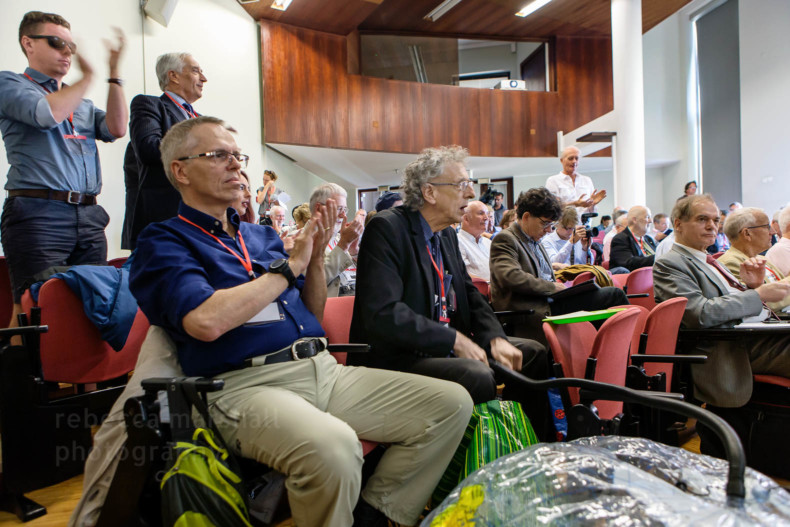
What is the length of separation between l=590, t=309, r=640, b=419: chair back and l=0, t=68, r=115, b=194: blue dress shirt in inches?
80.0

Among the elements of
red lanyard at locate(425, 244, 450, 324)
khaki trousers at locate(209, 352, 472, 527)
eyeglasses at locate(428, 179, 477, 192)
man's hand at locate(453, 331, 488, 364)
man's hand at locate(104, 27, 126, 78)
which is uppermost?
man's hand at locate(104, 27, 126, 78)

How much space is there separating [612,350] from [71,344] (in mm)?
1814

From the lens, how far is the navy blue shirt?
3.76ft

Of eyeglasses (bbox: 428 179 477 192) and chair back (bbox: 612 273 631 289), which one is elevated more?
eyeglasses (bbox: 428 179 477 192)

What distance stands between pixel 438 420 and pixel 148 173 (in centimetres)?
143

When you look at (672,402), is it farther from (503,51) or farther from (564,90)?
(503,51)

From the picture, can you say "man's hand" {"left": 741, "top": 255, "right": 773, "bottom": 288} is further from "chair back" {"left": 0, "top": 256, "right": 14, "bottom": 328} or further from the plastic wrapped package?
"chair back" {"left": 0, "top": 256, "right": 14, "bottom": 328}

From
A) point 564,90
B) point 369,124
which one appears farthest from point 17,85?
point 564,90

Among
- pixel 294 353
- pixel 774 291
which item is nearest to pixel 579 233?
pixel 774 291

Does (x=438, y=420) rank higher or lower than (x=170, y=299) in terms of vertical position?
lower

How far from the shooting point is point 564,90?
9281 mm

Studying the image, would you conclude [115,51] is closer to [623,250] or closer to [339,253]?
[339,253]

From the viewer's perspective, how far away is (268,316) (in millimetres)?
1288

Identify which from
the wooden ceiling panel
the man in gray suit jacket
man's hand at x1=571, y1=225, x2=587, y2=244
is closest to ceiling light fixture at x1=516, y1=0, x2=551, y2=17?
the wooden ceiling panel
